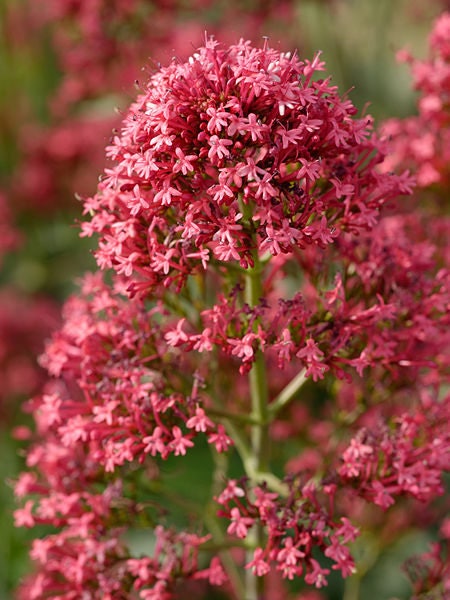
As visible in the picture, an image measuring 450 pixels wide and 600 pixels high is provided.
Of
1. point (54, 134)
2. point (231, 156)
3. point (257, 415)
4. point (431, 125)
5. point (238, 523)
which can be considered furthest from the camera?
point (54, 134)

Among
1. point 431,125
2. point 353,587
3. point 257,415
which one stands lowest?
point 353,587

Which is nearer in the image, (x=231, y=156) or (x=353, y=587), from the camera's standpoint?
(x=231, y=156)

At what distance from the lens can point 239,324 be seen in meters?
1.87

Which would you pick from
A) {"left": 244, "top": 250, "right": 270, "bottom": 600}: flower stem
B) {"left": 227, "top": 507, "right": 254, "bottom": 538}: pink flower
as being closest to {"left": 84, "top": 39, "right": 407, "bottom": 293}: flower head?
{"left": 244, "top": 250, "right": 270, "bottom": 600}: flower stem

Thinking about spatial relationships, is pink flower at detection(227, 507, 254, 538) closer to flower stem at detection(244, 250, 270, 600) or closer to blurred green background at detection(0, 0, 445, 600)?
flower stem at detection(244, 250, 270, 600)

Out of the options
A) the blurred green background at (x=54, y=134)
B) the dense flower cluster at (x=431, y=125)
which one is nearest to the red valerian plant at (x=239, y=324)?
the dense flower cluster at (x=431, y=125)

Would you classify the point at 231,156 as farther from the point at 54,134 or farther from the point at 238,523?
the point at 54,134

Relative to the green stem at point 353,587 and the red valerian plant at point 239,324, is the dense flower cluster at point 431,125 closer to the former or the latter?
the red valerian plant at point 239,324

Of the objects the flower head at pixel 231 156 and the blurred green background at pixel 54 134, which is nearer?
the flower head at pixel 231 156

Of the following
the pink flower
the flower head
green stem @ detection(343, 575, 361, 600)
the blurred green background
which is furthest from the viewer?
the blurred green background

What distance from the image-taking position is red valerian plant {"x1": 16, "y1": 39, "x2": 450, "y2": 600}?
1681mm

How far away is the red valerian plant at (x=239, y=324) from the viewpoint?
1.68 meters

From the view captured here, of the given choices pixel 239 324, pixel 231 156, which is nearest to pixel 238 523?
pixel 239 324

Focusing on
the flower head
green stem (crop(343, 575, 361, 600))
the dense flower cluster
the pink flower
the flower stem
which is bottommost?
green stem (crop(343, 575, 361, 600))
